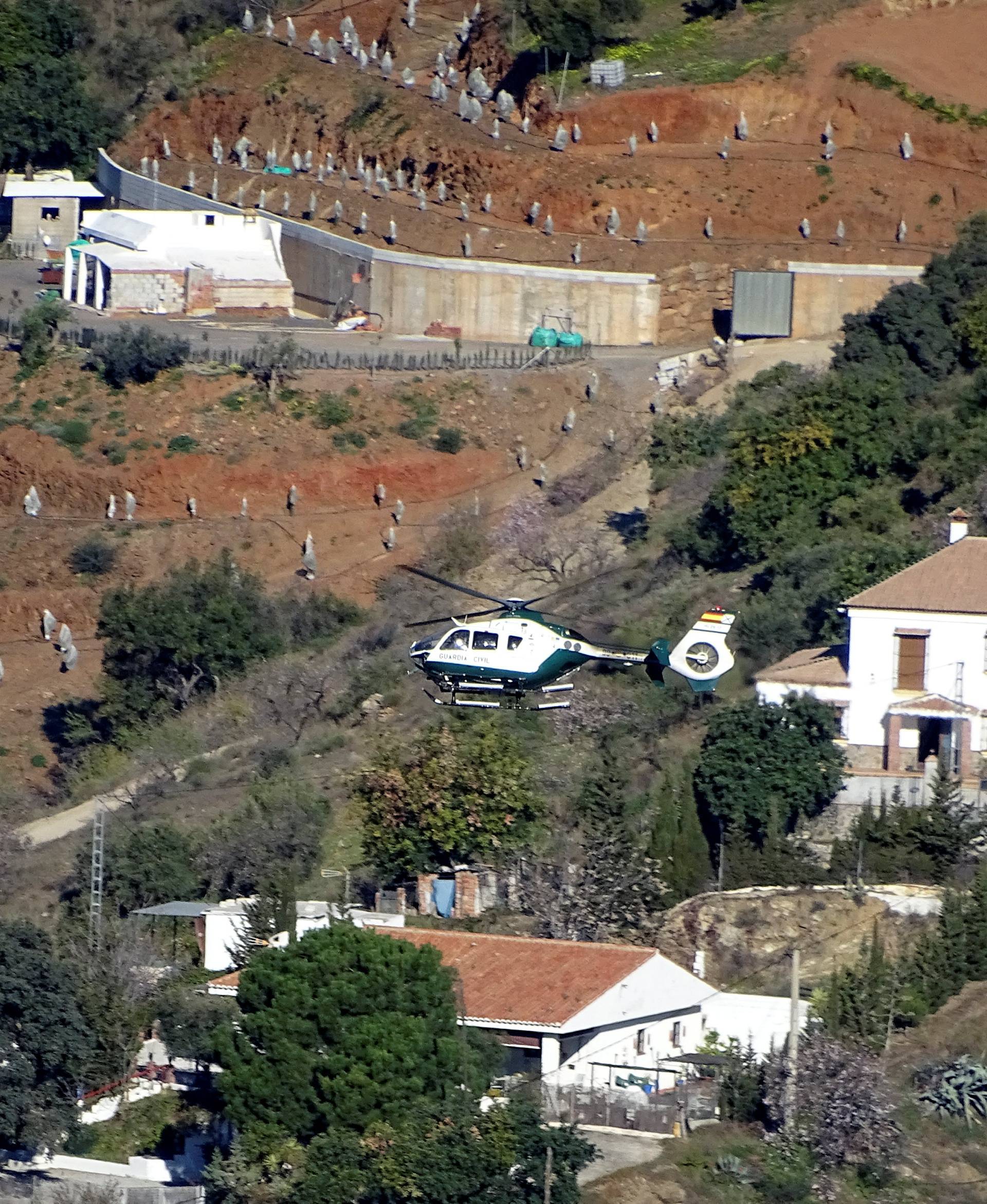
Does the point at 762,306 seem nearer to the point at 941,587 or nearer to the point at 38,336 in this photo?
the point at 38,336

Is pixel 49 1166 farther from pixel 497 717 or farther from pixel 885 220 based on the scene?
pixel 885 220

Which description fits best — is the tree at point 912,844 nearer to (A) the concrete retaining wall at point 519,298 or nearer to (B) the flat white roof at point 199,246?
(A) the concrete retaining wall at point 519,298

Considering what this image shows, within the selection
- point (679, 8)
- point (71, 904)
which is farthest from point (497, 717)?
point (679, 8)

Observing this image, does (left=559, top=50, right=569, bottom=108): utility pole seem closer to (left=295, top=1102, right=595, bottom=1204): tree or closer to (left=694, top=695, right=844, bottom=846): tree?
(left=694, top=695, right=844, bottom=846): tree

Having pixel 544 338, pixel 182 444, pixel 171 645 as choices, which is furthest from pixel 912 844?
pixel 544 338

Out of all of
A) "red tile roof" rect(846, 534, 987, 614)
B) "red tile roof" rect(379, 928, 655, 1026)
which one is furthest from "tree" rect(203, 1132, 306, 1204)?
"red tile roof" rect(846, 534, 987, 614)
